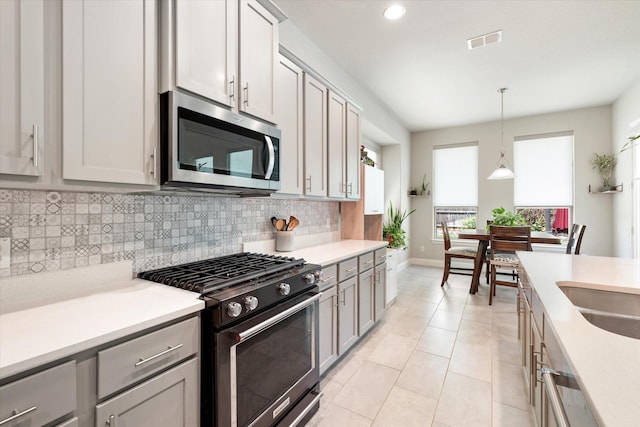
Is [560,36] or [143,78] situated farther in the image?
[560,36]

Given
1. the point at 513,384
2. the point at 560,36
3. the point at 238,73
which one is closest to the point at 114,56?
the point at 238,73

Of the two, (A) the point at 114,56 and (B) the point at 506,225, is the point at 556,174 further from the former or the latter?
(A) the point at 114,56

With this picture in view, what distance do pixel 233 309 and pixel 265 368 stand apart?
444 mm

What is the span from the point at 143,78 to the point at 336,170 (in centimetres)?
175

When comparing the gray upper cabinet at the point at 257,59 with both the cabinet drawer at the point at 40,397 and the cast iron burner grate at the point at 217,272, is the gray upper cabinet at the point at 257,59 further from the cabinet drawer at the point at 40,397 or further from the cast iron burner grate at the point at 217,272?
the cabinet drawer at the point at 40,397

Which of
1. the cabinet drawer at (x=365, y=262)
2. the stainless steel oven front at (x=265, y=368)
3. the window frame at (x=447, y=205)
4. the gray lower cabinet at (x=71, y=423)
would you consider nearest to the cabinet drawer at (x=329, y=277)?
the stainless steel oven front at (x=265, y=368)

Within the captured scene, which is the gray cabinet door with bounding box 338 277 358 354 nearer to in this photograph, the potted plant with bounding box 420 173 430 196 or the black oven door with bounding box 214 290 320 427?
the black oven door with bounding box 214 290 320 427

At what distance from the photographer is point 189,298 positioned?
1157 millimetres

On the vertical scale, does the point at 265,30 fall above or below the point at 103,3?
above

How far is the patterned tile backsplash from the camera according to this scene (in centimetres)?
113

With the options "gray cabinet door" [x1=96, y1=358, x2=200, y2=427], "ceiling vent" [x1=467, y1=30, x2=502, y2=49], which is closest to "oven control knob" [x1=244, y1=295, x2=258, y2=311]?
"gray cabinet door" [x1=96, y1=358, x2=200, y2=427]

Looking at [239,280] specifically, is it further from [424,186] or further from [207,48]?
[424,186]

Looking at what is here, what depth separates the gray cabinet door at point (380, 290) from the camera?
289 cm

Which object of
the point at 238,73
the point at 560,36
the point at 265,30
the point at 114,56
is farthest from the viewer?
the point at 560,36
